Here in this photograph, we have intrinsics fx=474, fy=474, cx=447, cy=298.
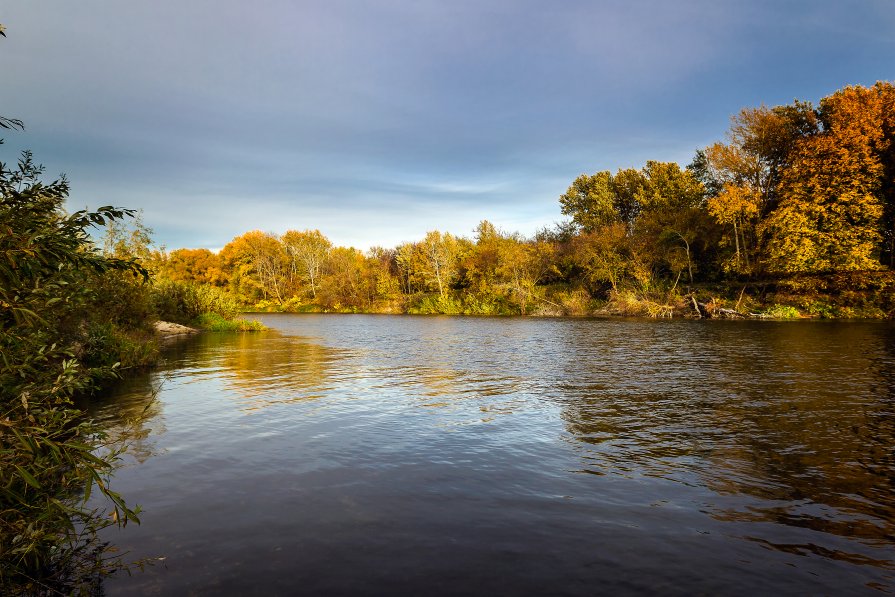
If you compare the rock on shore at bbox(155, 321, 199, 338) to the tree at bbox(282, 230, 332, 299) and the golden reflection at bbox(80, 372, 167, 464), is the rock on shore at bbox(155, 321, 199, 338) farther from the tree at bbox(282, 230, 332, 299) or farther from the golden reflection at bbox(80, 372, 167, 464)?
the tree at bbox(282, 230, 332, 299)

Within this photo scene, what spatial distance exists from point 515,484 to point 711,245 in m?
68.2

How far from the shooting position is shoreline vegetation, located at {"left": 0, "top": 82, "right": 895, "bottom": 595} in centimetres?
591

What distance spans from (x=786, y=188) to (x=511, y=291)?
40.0 metres

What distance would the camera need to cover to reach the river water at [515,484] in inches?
255

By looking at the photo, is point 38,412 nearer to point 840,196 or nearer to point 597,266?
point 840,196

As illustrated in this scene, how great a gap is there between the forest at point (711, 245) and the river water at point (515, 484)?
31290mm

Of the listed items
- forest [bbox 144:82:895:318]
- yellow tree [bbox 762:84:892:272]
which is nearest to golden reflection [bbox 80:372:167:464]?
forest [bbox 144:82:895:318]

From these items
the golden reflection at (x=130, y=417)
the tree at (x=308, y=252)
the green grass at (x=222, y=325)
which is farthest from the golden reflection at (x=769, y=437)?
the tree at (x=308, y=252)

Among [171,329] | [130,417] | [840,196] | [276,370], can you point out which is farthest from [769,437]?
[840,196]

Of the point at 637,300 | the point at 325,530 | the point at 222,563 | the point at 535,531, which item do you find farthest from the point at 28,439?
the point at 637,300

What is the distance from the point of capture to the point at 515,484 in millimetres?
9523

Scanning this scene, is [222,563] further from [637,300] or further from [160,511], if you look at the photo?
[637,300]

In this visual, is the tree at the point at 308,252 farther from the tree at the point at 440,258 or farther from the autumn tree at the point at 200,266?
the tree at the point at 440,258

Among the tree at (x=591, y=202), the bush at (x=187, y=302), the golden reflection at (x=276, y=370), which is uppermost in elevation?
the tree at (x=591, y=202)
